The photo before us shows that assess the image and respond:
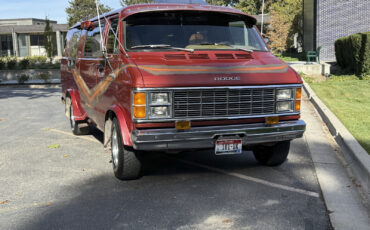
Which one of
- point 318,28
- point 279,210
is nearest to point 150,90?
point 279,210

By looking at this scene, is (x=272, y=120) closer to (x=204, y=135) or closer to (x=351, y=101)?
(x=204, y=135)

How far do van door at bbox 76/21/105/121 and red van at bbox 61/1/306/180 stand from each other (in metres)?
0.13

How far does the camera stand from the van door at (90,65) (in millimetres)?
6848

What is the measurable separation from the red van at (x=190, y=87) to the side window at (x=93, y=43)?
12 cm

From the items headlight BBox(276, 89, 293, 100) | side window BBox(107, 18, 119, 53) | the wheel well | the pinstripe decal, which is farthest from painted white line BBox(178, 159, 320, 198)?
side window BBox(107, 18, 119, 53)

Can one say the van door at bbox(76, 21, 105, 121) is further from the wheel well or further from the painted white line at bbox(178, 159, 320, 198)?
the painted white line at bbox(178, 159, 320, 198)

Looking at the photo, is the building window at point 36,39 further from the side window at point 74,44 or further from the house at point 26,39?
the side window at point 74,44

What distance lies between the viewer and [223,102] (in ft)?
17.4

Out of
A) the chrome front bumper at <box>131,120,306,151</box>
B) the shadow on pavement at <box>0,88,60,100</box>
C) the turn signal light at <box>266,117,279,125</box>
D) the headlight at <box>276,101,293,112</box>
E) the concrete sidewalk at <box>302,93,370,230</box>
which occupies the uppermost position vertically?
the headlight at <box>276,101,293,112</box>

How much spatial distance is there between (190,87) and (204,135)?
0.57 meters

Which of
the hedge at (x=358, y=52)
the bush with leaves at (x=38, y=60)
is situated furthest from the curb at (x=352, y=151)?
the bush with leaves at (x=38, y=60)

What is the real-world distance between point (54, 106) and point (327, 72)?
41.8ft

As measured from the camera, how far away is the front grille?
5121 mm

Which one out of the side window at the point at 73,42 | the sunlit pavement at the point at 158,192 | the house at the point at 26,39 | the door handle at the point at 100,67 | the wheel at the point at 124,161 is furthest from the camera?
the house at the point at 26,39
